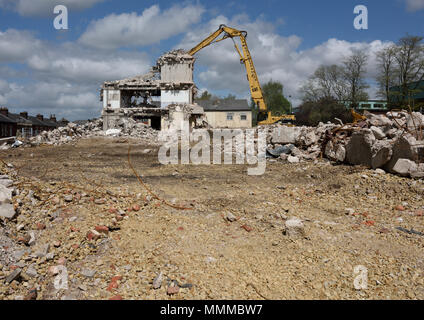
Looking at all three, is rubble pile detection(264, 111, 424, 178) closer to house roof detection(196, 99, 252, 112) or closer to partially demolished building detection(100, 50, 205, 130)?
partially demolished building detection(100, 50, 205, 130)

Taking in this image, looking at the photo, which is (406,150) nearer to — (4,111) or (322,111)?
(322,111)

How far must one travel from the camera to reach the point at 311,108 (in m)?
33.3

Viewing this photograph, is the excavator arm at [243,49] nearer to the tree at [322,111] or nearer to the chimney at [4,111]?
the tree at [322,111]

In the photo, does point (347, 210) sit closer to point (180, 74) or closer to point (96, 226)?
point (96, 226)

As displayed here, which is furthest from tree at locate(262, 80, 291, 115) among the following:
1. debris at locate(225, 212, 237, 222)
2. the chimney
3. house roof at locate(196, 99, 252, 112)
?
debris at locate(225, 212, 237, 222)

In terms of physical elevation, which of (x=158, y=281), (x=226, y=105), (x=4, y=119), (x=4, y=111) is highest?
(x=226, y=105)

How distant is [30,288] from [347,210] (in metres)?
5.09

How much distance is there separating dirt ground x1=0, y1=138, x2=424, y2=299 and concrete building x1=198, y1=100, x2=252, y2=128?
36439 millimetres

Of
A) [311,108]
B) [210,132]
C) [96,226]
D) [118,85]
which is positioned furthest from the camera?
[311,108]

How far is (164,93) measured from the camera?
23547mm

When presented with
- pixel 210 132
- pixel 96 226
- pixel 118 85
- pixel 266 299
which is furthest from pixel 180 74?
pixel 266 299

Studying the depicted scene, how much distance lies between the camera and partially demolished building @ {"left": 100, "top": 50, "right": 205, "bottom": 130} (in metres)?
23.0

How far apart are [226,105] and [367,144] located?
37877 mm

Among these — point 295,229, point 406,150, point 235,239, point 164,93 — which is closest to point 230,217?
point 235,239
